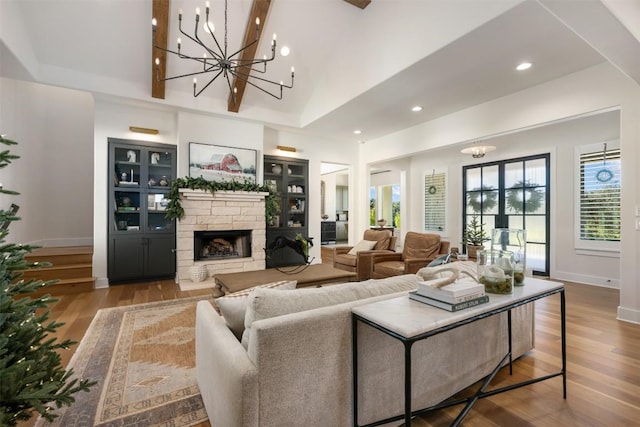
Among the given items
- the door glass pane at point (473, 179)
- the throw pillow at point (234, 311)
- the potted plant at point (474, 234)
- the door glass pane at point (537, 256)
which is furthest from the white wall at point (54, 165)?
the door glass pane at point (537, 256)

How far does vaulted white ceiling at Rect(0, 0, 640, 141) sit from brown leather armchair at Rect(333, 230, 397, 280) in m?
2.20

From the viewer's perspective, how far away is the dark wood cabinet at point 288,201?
21.0ft

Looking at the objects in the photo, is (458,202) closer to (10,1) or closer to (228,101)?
(228,101)

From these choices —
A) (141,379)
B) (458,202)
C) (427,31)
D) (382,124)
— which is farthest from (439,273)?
(458,202)

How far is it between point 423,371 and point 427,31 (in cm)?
338

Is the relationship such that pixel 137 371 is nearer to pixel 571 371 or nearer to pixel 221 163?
pixel 571 371

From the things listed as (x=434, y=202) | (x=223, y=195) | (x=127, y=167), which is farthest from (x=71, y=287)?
(x=434, y=202)

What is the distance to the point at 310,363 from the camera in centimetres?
137

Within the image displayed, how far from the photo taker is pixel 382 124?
19.1ft

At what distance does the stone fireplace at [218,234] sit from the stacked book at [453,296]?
417 centimetres

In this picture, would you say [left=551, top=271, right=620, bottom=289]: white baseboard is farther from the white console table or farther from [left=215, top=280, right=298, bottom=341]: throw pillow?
[left=215, top=280, right=298, bottom=341]: throw pillow

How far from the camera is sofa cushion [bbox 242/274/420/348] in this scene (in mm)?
1417

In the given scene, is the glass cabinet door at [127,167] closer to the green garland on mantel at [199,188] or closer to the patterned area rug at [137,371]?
the green garland on mantel at [199,188]

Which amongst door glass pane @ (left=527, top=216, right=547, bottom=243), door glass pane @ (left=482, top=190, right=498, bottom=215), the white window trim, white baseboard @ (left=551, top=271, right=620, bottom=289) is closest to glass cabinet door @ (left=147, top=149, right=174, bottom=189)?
door glass pane @ (left=482, top=190, right=498, bottom=215)
